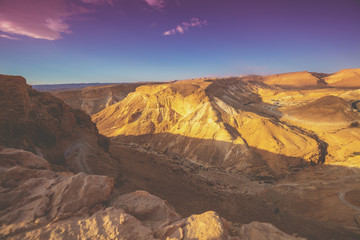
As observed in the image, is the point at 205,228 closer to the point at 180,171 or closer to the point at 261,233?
the point at 261,233

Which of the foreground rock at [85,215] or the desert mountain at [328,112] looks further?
the desert mountain at [328,112]

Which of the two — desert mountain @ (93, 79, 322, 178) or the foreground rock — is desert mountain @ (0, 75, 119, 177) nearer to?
the foreground rock

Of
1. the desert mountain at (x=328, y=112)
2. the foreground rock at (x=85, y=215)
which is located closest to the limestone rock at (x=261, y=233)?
the foreground rock at (x=85, y=215)

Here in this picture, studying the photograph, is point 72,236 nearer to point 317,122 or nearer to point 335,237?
point 335,237

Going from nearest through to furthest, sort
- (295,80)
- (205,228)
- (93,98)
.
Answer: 1. (205,228)
2. (93,98)
3. (295,80)

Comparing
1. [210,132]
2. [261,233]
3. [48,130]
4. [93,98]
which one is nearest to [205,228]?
[261,233]

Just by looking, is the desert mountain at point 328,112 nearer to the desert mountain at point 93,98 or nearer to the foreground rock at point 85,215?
the foreground rock at point 85,215

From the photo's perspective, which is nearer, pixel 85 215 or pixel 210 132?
pixel 85 215
